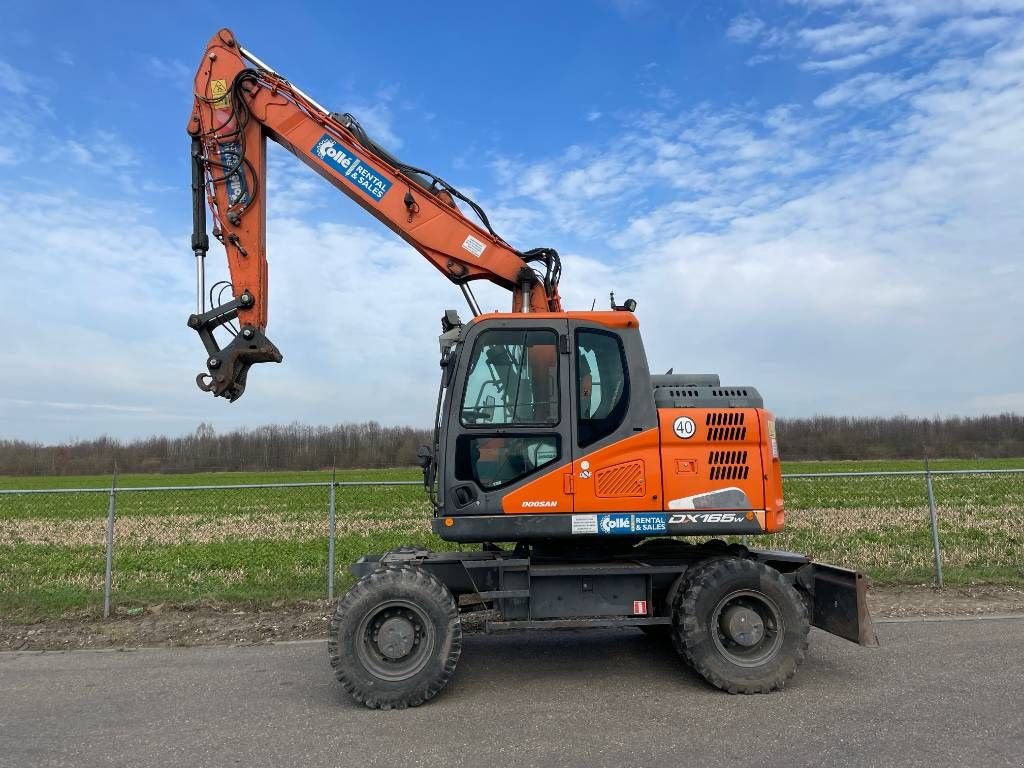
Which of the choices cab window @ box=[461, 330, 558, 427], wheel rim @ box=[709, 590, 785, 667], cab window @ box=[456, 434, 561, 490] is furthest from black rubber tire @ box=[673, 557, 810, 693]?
cab window @ box=[461, 330, 558, 427]

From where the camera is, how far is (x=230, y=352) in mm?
6547

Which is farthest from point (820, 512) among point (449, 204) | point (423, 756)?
point (423, 756)

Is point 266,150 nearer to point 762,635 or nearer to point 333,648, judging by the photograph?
point 333,648

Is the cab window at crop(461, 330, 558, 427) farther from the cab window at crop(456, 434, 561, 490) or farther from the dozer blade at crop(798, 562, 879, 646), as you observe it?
the dozer blade at crop(798, 562, 879, 646)

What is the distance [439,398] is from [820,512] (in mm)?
11995

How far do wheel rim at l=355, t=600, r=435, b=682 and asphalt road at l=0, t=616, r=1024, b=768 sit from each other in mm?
298

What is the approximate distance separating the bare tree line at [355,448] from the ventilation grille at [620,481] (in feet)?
33.4

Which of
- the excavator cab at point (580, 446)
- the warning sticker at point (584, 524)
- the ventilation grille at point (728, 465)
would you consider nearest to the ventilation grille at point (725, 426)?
the excavator cab at point (580, 446)

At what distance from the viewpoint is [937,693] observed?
534cm

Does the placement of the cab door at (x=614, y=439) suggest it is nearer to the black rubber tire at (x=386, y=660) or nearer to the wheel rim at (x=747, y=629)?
the wheel rim at (x=747, y=629)

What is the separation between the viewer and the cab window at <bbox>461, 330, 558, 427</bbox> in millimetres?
5707

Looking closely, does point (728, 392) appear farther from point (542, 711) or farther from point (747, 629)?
point (542, 711)

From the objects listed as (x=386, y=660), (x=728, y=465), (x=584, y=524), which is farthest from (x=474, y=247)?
(x=386, y=660)

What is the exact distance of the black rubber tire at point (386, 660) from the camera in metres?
5.39
